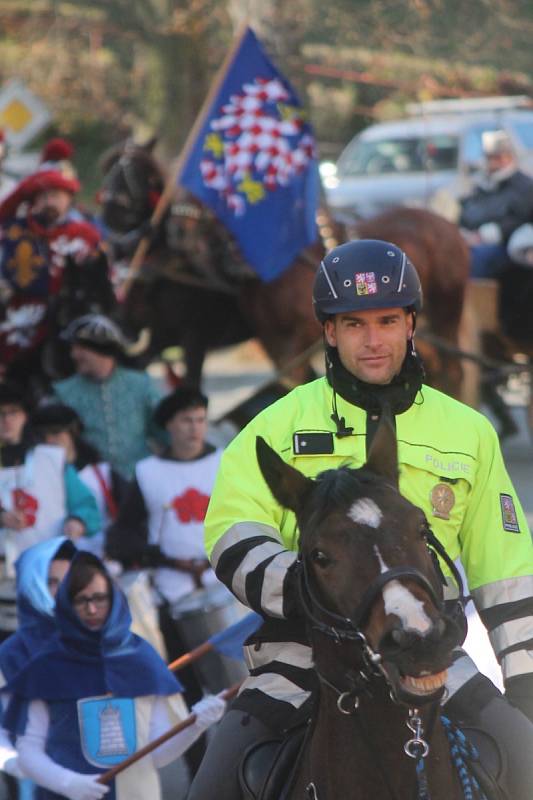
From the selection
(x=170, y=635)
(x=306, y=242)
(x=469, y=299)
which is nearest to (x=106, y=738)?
(x=170, y=635)

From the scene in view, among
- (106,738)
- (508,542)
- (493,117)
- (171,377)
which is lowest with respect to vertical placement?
(106,738)

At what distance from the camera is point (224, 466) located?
4.23m

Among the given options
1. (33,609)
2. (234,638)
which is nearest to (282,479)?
(33,609)

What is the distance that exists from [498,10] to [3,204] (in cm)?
1310

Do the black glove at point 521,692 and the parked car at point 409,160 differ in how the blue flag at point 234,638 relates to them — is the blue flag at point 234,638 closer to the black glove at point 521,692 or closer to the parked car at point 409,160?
the black glove at point 521,692

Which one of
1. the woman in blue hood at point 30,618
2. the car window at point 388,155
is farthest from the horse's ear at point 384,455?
the car window at point 388,155

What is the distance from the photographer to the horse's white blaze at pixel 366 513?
11.8 feet

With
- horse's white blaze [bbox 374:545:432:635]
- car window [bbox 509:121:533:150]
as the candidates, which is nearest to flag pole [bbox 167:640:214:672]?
horse's white blaze [bbox 374:545:432:635]

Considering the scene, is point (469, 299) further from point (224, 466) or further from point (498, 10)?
point (224, 466)

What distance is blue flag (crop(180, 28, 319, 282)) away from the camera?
41.1 ft

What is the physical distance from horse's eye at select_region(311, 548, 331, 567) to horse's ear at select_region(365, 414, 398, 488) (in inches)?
11.0

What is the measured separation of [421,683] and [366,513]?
43 centimetres

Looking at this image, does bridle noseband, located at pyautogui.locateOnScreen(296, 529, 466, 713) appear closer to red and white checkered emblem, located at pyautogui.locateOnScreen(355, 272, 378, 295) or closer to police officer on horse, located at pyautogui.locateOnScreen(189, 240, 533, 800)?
police officer on horse, located at pyautogui.locateOnScreen(189, 240, 533, 800)

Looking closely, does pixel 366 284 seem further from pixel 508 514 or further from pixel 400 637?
pixel 400 637
